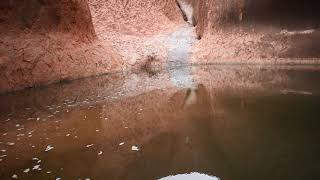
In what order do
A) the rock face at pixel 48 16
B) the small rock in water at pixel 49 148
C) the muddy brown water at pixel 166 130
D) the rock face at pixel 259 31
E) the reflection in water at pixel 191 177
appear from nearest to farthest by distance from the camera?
the reflection in water at pixel 191 177, the muddy brown water at pixel 166 130, the small rock in water at pixel 49 148, the rock face at pixel 48 16, the rock face at pixel 259 31

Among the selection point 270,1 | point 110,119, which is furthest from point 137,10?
point 110,119

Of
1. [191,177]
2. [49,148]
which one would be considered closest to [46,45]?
[49,148]

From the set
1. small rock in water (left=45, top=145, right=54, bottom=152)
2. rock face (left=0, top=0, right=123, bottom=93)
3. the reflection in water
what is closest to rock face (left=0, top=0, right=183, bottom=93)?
rock face (left=0, top=0, right=123, bottom=93)

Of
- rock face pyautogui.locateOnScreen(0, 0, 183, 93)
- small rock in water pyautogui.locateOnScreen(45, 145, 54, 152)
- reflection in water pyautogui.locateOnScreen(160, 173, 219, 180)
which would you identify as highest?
rock face pyautogui.locateOnScreen(0, 0, 183, 93)

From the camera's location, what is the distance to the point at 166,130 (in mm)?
4742

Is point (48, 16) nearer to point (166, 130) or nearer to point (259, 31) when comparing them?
point (259, 31)

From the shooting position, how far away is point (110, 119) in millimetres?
5449

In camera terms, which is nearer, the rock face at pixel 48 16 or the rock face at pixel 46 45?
the rock face at pixel 46 45

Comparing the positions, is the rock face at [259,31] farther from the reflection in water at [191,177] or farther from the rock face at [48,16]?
the reflection in water at [191,177]

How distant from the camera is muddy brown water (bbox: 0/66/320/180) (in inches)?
141

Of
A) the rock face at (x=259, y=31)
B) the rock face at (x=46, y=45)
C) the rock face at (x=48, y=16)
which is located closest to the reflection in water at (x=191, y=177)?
the rock face at (x=46, y=45)

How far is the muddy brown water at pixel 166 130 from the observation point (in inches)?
141

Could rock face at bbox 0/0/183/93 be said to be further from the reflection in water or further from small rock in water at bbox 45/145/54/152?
the reflection in water

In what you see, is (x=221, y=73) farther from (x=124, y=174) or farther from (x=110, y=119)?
(x=124, y=174)
